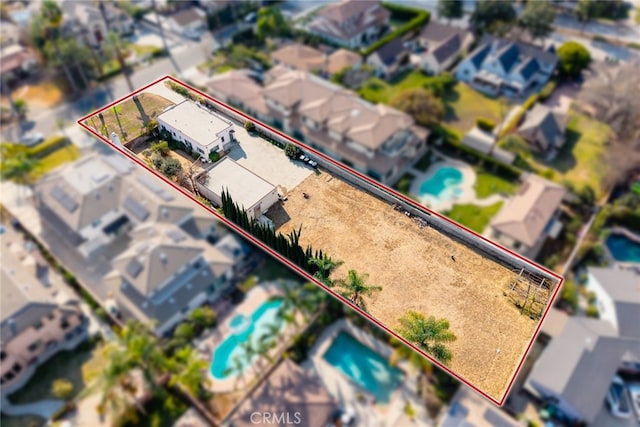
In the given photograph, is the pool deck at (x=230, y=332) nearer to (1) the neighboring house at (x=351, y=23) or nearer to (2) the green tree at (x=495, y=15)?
(1) the neighboring house at (x=351, y=23)

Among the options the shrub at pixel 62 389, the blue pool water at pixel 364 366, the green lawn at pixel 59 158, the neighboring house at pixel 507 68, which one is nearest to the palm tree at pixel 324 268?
the blue pool water at pixel 364 366

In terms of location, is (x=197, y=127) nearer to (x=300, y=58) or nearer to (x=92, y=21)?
(x=300, y=58)

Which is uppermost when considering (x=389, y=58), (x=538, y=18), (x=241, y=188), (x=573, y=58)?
(x=241, y=188)

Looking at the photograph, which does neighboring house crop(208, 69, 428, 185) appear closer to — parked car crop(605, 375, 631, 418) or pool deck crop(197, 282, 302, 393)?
pool deck crop(197, 282, 302, 393)

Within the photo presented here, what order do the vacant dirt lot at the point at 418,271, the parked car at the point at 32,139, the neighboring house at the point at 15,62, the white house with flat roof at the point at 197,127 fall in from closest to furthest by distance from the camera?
1. the vacant dirt lot at the point at 418,271
2. the white house with flat roof at the point at 197,127
3. the parked car at the point at 32,139
4. the neighboring house at the point at 15,62

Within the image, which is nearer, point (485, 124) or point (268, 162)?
point (268, 162)

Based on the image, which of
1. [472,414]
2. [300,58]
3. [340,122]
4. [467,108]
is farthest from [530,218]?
[300,58]

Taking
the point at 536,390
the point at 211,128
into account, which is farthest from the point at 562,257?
the point at 211,128

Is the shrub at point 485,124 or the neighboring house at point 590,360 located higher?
the shrub at point 485,124
